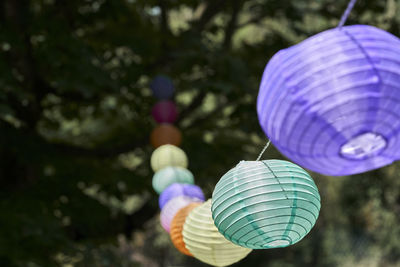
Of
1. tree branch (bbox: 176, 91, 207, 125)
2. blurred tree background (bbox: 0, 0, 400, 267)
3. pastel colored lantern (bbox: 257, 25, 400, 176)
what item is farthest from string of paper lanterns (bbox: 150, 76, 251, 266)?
pastel colored lantern (bbox: 257, 25, 400, 176)

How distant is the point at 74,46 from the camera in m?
3.99

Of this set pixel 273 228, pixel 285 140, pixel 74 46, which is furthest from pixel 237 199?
pixel 74 46

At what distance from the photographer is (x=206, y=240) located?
256cm

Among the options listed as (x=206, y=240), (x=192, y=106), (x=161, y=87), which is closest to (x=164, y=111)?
(x=161, y=87)

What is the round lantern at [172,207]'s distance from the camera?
10.1 feet

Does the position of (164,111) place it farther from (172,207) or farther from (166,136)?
(172,207)

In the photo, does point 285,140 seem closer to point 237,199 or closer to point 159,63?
point 237,199

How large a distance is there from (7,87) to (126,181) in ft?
4.82

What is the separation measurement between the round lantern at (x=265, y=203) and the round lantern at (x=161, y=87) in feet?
8.09

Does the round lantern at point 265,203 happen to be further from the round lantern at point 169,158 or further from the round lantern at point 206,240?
the round lantern at point 169,158

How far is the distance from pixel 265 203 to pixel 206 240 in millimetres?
644

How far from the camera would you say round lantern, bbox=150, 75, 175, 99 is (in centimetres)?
452

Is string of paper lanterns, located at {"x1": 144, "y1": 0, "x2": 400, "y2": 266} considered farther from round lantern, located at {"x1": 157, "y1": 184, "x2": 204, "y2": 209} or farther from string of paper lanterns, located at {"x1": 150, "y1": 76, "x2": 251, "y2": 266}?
round lantern, located at {"x1": 157, "y1": 184, "x2": 204, "y2": 209}

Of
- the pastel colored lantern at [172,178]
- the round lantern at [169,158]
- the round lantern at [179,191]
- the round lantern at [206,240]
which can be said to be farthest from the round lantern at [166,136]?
the round lantern at [206,240]
